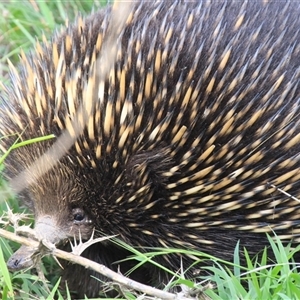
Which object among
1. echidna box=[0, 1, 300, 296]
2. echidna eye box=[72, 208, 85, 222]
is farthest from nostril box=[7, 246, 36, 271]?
echidna eye box=[72, 208, 85, 222]

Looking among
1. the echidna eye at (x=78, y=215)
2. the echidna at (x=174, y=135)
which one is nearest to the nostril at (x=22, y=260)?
the echidna at (x=174, y=135)

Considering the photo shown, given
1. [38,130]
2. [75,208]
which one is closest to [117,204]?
[75,208]

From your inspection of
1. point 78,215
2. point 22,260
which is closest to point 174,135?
point 78,215

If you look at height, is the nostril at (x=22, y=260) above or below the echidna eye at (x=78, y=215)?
above

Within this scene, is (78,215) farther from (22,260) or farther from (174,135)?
(174,135)

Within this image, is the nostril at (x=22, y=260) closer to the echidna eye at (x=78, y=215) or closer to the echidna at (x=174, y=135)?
the echidna at (x=174, y=135)

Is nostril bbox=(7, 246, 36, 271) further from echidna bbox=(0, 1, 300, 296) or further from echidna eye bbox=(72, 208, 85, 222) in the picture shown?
echidna eye bbox=(72, 208, 85, 222)

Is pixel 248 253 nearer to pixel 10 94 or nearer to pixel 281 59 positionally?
pixel 281 59

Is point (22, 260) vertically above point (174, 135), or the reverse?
point (174, 135)
